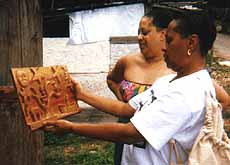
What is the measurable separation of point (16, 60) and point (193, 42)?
3.72 feet

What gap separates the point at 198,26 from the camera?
7.07 feet

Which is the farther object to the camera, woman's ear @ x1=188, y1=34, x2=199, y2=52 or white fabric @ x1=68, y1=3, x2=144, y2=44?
white fabric @ x1=68, y1=3, x2=144, y2=44

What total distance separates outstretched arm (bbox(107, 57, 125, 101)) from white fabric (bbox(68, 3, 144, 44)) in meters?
3.88

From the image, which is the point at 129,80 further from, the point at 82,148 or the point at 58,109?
the point at 82,148

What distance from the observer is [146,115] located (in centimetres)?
208

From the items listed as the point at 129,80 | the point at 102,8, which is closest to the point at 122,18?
the point at 102,8

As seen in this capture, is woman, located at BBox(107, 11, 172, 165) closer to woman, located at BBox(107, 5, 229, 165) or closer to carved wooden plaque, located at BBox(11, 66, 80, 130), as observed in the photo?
woman, located at BBox(107, 5, 229, 165)

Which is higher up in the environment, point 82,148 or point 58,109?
point 58,109

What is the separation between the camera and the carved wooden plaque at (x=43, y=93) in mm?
2436

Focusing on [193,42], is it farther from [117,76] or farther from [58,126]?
[117,76]

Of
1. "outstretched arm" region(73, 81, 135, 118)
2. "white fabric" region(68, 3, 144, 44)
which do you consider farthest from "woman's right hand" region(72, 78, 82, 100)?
"white fabric" region(68, 3, 144, 44)

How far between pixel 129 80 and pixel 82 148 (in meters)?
3.38

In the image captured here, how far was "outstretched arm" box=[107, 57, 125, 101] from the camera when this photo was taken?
3667mm

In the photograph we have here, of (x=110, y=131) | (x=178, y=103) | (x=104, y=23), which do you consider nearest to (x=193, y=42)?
(x=178, y=103)
